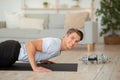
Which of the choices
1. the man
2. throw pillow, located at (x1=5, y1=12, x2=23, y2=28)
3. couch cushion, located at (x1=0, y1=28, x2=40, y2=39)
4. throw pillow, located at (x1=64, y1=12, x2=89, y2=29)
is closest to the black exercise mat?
the man

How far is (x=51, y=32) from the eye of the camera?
A: 654 centimetres

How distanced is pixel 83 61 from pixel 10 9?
4.81 m

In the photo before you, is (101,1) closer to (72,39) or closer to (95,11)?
(95,11)

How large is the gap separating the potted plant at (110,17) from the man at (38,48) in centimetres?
453

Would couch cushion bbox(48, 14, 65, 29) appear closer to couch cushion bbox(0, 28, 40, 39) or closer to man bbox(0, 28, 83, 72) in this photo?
couch cushion bbox(0, 28, 40, 39)

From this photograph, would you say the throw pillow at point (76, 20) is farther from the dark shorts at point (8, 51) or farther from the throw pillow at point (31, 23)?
the dark shorts at point (8, 51)

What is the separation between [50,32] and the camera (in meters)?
6.54

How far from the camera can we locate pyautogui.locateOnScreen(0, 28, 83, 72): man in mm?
3497

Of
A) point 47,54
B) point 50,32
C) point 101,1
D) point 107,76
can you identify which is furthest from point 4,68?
point 101,1

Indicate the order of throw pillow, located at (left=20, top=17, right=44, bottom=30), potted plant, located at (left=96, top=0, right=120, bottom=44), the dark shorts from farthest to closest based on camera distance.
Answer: potted plant, located at (left=96, top=0, right=120, bottom=44)
throw pillow, located at (left=20, top=17, right=44, bottom=30)
the dark shorts

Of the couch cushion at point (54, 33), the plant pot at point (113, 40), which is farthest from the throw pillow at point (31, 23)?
the plant pot at point (113, 40)

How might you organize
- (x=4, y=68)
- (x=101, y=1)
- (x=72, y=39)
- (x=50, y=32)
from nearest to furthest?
(x=72, y=39)
(x=4, y=68)
(x=50, y=32)
(x=101, y=1)

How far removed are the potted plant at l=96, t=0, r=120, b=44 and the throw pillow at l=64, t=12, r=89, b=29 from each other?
4.22ft

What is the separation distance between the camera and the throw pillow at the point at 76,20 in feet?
22.2
